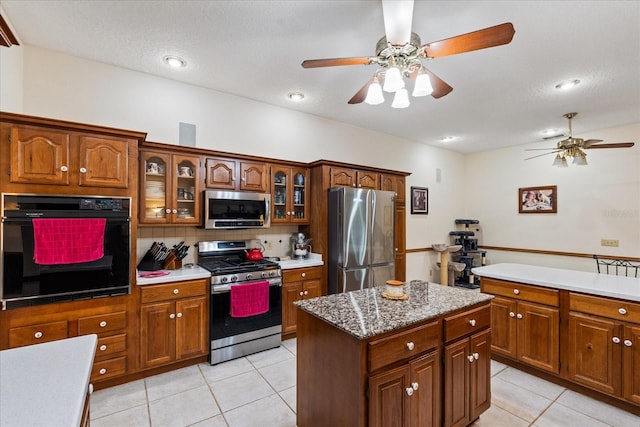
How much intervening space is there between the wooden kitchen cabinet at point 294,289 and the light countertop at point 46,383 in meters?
2.33

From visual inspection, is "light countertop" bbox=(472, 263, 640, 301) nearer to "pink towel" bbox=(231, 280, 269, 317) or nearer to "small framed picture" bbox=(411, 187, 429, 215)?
"pink towel" bbox=(231, 280, 269, 317)

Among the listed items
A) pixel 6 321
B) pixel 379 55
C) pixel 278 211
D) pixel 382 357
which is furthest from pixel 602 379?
pixel 6 321

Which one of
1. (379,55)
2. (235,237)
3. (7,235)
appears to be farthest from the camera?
(235,237)

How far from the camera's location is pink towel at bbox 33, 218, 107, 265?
7.29 ft

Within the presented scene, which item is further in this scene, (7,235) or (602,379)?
(602,379)

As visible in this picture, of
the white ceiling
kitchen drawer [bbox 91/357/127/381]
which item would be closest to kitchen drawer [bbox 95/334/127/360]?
kitchen drawer [bbox 91/357/127/381]

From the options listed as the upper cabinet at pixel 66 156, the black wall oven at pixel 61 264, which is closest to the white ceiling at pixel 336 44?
the upper cabinet at pixel 66 156

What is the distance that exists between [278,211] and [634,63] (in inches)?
157

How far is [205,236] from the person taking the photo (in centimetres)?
350

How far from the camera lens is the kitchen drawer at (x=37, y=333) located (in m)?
2.19

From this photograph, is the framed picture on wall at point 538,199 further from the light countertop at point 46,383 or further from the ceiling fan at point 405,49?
the light countertop at point 46,383

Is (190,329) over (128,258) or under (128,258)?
under

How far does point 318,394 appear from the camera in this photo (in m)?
1.76

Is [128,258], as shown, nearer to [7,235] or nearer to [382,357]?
[7,235]
